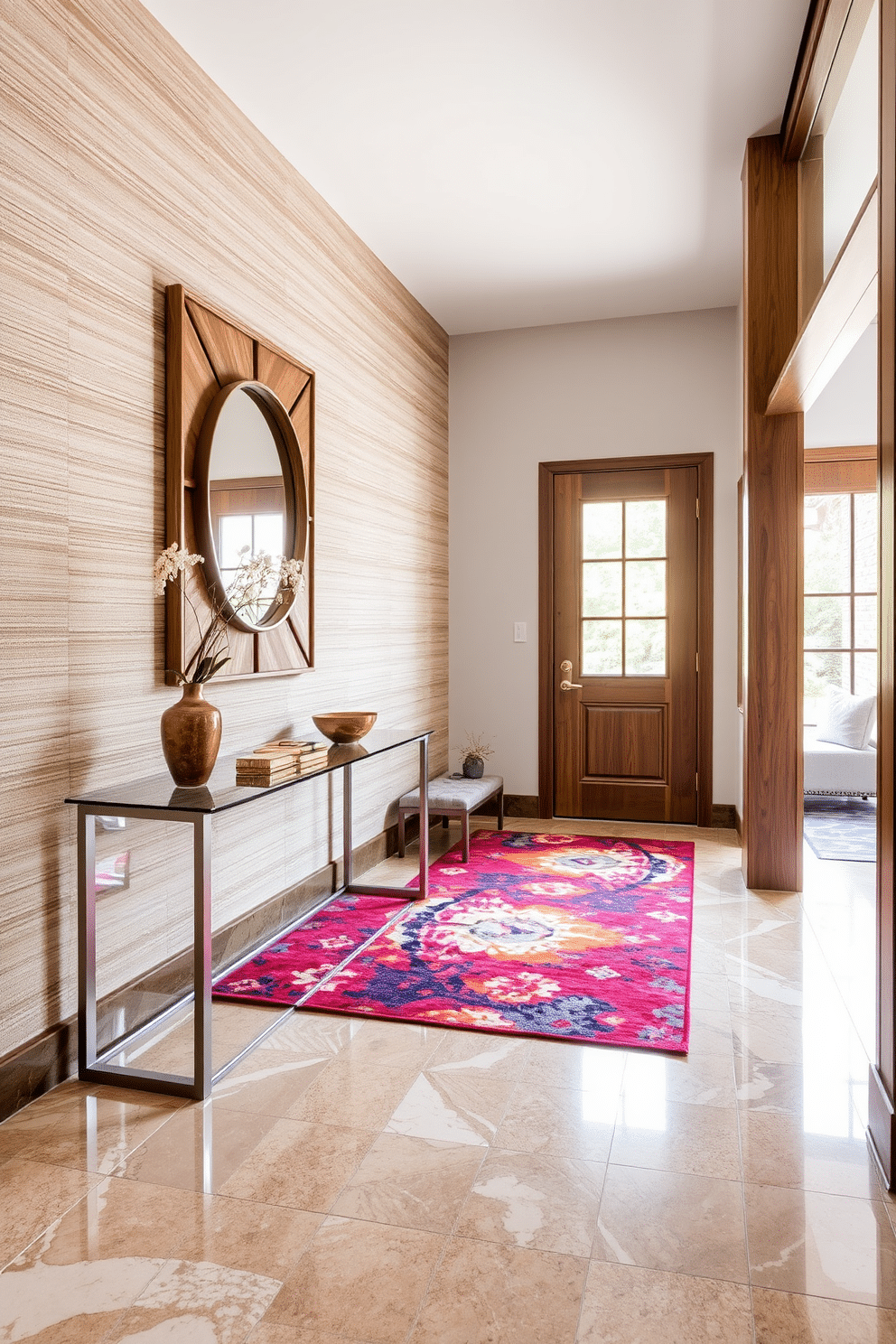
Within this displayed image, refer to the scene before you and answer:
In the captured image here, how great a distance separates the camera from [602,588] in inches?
209

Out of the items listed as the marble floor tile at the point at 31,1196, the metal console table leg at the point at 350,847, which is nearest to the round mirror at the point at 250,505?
the metal console table leg at the point at 350,847

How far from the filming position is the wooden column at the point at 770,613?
365 cm

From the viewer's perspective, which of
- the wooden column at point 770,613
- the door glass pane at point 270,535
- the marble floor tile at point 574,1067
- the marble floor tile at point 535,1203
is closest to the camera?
the marble floor tile at point 535,1203

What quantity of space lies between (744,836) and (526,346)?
3.19 metres

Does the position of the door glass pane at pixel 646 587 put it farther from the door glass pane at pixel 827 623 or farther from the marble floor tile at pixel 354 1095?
the marble floor tile at pixel 354 1095

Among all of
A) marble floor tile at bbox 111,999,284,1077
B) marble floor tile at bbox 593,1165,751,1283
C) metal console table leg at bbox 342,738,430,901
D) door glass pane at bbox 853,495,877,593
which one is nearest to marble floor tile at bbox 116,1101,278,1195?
marble floor tile at bbox 111,999,284,1077

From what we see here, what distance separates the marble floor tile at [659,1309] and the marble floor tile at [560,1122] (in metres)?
0.36

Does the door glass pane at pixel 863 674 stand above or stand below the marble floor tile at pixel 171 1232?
above

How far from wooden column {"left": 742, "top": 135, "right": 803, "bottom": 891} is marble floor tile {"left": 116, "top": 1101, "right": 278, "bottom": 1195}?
2.49m

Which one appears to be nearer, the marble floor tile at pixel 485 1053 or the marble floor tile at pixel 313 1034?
the marble floor tile at pixel 485 1053

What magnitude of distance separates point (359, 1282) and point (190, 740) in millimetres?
1285

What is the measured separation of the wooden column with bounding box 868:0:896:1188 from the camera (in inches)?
71.8

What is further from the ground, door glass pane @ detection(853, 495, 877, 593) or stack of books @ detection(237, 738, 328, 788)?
door glass pane @ detection(853, 495, 877, 593)

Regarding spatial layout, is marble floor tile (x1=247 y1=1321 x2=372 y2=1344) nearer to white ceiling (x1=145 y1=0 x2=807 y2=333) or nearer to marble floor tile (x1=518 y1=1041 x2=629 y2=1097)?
marble floor tile (x1=518 y1=1041 x2=629 y2=1097)
